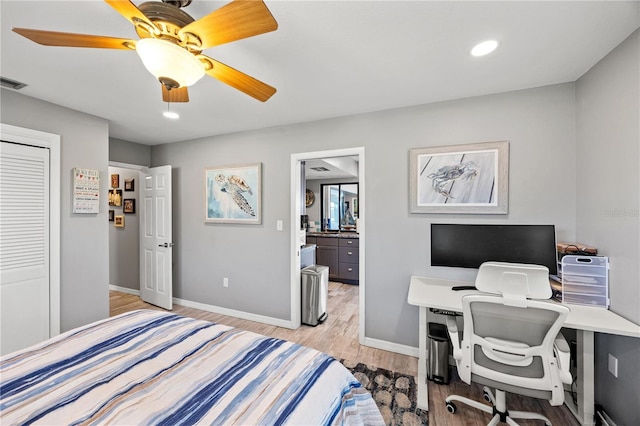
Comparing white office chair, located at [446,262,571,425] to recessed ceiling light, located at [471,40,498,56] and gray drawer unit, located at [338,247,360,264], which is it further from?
gray drawer unit, located at [338,247,360,264]

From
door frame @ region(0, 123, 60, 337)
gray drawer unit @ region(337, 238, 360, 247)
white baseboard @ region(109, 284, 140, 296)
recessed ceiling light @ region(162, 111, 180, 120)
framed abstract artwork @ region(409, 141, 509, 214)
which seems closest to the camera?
framed abstract artwork @ region(409, 141, 509, 214)

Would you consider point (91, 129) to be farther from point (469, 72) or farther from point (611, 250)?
point (611, 250)

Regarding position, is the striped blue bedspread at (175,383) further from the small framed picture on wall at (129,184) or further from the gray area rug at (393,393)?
the small framed picture on wall at (129,184)

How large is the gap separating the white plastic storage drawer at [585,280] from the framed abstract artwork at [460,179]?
0.60 meters

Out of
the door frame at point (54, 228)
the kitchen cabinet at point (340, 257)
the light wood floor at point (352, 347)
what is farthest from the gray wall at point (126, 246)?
the kitchen cabinet at point (340, 257)

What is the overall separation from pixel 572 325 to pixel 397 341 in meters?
1.45

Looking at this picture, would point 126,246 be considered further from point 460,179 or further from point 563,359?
point 563,359

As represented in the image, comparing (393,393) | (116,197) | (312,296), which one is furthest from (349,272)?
(116,197)

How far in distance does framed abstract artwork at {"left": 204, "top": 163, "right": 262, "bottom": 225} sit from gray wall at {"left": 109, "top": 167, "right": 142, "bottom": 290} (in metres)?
1.69

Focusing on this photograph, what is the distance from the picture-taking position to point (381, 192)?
8.85 feet

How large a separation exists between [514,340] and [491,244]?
0.84 meters

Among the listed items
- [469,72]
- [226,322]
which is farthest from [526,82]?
[226,322]

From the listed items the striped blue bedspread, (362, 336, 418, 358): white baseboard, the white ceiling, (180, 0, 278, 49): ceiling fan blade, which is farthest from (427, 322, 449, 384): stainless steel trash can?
(180, 0, 278, 49): ceiling fan blade

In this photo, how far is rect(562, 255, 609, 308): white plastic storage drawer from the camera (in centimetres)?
174
